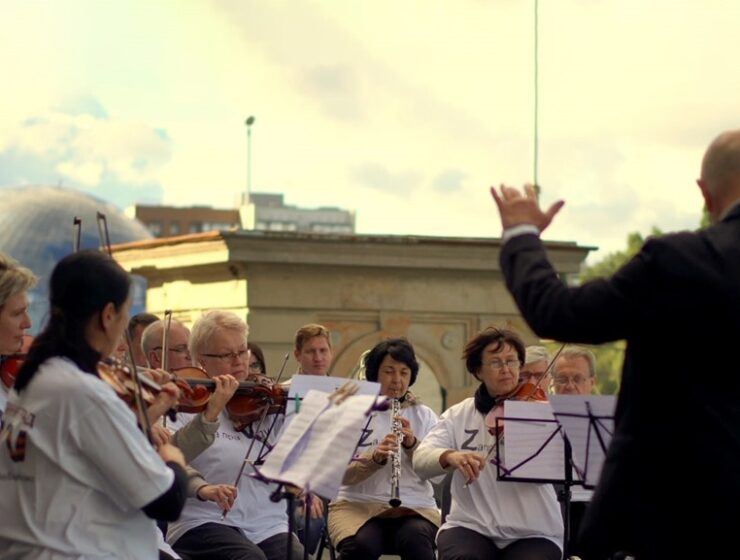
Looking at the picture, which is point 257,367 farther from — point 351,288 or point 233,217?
point 233,217

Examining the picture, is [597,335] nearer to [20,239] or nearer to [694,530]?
[694,530]

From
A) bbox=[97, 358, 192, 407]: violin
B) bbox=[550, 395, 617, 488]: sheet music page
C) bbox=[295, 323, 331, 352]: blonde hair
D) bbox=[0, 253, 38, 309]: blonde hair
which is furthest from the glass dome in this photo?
bbox=[97, 358, 192, 407]: violin

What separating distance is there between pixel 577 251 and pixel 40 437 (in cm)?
1202

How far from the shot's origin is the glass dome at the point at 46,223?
36969mm

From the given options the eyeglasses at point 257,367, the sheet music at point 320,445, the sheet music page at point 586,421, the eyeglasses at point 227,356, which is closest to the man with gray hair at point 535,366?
the eyeglasses at point 257,367

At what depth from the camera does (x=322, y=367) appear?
338 inches

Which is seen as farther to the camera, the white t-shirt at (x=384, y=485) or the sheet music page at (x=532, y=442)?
the white t-shirt at (x=384, y=485)

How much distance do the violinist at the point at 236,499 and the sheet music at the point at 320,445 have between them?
5.27 feet

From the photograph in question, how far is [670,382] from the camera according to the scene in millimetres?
3848

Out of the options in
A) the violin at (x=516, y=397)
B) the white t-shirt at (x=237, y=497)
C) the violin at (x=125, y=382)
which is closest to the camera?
the violin at (x=125, y=382)

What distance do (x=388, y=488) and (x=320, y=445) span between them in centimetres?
285

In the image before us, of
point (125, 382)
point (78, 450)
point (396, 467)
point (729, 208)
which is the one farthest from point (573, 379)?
point (78, 450)

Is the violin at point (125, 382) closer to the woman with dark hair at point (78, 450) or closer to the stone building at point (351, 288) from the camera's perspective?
the woman with dark hair at point (78, 450)

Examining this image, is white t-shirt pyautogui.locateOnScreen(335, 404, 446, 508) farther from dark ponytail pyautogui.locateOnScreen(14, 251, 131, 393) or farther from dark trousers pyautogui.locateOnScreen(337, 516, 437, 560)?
dark ponytail pyautogui.locateOnScreen(14, 251, 131, 393)
